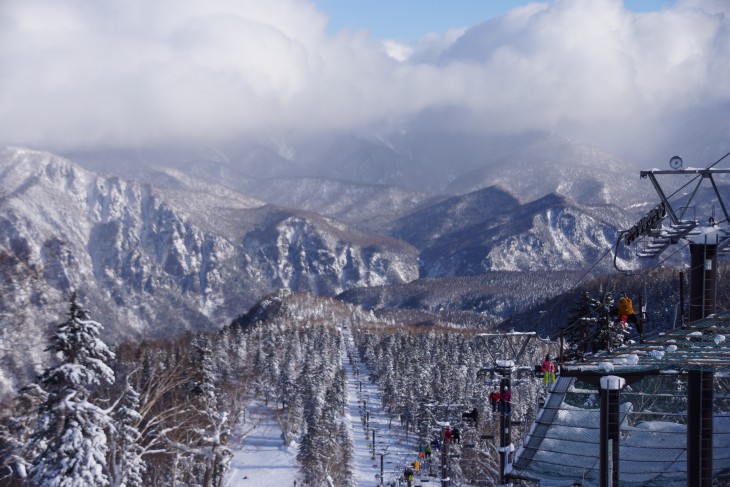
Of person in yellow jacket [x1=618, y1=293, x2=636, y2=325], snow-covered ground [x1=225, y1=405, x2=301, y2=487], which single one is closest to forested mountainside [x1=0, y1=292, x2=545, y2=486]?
snow-covered ground [x1=225, y1=405, x2=301, y2=487]

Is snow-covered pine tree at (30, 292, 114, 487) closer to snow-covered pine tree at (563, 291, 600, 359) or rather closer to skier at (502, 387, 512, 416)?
skier at (502, 387, 512, 416)

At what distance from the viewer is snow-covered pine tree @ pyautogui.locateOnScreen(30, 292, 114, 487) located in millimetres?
25078

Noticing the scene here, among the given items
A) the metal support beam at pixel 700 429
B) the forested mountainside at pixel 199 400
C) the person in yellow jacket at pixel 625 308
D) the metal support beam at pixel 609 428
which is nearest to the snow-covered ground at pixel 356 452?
the forested mountainside at pixel 199 400

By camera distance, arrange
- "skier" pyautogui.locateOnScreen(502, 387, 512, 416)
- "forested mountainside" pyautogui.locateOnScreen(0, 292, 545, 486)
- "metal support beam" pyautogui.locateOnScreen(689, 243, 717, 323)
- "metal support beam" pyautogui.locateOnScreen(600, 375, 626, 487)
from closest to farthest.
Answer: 1. "metal support beam" pyautogui.locateOnScreen(600, 375, 626, 487)
2. "metal support beam" pyautogui.locateOnScreen(689, 243, 717, 323)
3. "forested mountainside" pyautogui.locateOnScreen(0, 292, 545, 486)
4. "skier" pyautogui.locateOnScreen(502, 387, 512, 416)

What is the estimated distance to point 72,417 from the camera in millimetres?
25391

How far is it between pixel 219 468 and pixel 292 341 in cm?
14142

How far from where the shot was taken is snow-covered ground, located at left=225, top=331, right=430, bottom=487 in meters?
107

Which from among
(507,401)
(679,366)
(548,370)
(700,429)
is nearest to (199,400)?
(507,401)

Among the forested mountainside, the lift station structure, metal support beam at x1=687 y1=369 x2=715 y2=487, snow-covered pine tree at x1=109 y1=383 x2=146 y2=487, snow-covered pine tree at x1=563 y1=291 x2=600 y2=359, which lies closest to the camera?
the lift station structure

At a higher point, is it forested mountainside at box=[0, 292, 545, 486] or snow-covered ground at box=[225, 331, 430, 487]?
forested mountainside at box=[0, 292, 545, 486]

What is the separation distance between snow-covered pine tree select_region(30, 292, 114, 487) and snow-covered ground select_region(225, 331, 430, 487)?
67124 mm

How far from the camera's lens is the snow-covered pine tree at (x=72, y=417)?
82.3 ft

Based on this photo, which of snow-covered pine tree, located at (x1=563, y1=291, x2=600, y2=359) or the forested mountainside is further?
snow-covered pine tree, located at (x1=563, y1=291, x2=600, y2=359)

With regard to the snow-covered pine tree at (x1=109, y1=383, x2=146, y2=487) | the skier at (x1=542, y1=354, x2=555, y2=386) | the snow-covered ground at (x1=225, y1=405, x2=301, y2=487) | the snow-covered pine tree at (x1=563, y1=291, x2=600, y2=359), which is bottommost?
the snow-covered ground at (x1=225, y1=405, x2=301, y2=487)
